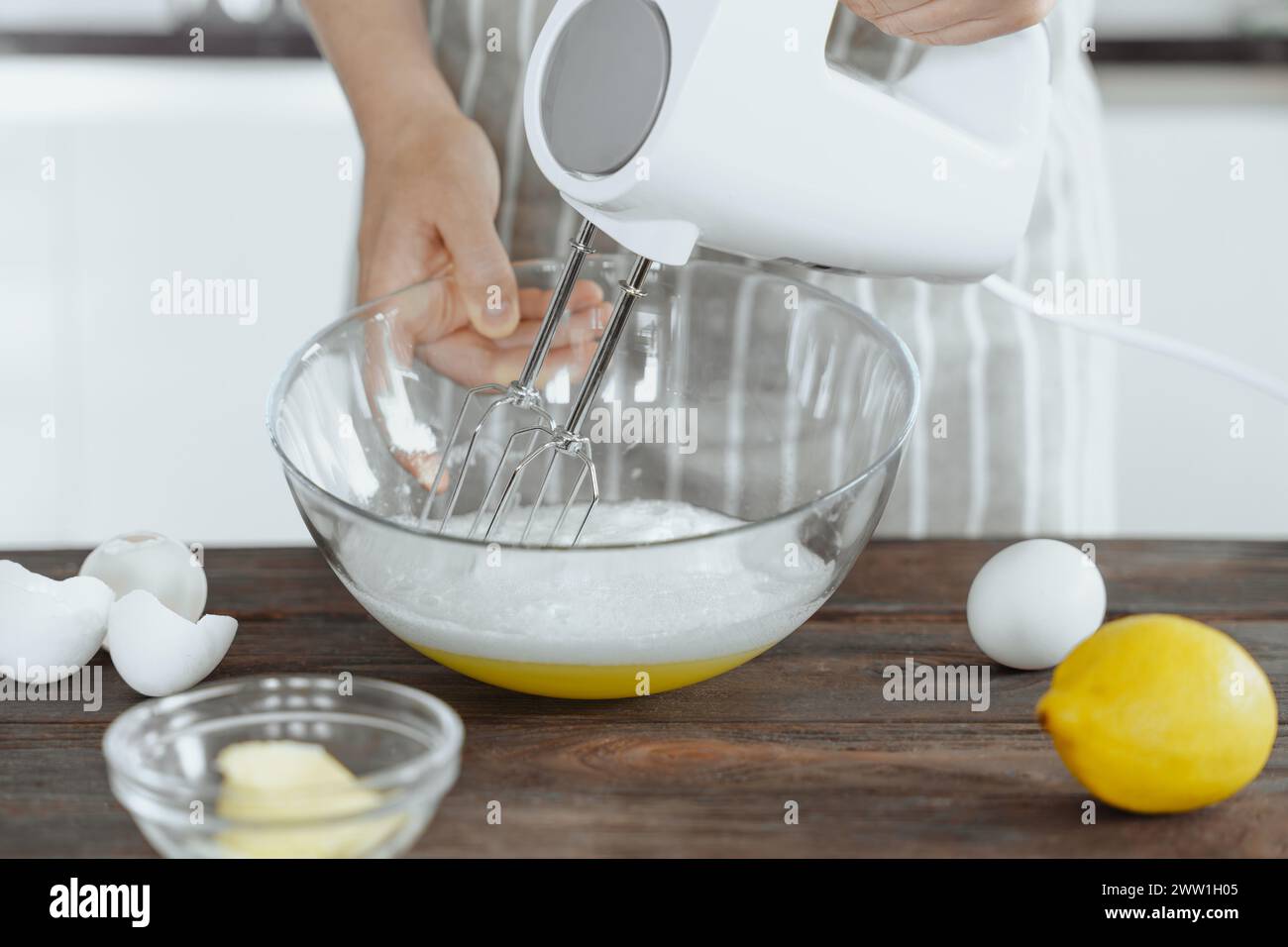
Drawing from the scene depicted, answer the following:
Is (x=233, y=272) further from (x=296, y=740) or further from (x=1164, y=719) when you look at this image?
(x=1164, y=719)

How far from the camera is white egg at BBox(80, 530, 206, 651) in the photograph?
71 centimetres

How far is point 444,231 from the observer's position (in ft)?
2.76

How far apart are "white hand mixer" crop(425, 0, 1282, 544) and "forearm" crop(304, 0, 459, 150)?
1.17 feet

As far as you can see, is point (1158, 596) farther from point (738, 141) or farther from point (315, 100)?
point (315, 100)

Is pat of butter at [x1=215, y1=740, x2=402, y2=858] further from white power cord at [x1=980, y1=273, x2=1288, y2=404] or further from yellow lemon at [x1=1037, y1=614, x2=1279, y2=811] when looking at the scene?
white power cord at [x1=980, y1=273, x2=1288, y2=404]

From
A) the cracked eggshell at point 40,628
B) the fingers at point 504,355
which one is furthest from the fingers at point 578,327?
the cracked eggshell at point 40,628

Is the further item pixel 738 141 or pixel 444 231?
pixel 444 231

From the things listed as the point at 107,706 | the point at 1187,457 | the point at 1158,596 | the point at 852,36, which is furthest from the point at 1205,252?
the point at 107,706

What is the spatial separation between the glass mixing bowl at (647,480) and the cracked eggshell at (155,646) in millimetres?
84

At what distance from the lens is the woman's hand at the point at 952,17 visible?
1.98 ft

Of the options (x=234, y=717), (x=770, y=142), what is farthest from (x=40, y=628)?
(x=770, y=142)

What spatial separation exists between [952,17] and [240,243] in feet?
5.19

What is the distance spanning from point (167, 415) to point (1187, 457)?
5.29 ft
